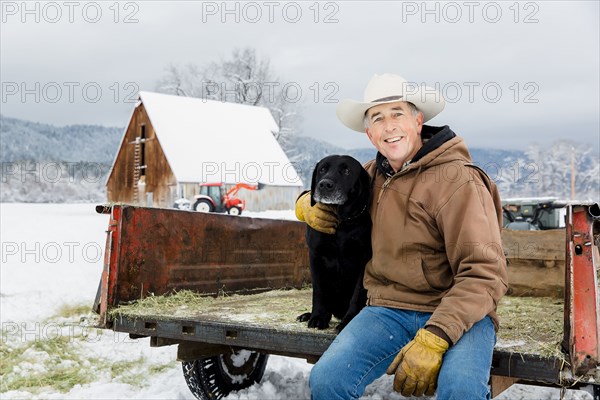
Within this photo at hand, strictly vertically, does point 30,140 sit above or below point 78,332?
above

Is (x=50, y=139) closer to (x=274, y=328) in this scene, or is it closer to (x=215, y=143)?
(x=215, y=143)

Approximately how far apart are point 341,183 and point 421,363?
3.52 feet

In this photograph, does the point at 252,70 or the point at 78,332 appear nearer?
the point at 78,332

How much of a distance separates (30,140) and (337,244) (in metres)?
87.6

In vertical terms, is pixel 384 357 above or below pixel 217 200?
below

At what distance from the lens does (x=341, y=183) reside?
2.91m

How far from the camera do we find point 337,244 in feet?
9.77

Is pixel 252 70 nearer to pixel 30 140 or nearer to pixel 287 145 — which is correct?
pixel 287 145

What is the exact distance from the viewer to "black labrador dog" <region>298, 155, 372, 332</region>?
2.90 metres

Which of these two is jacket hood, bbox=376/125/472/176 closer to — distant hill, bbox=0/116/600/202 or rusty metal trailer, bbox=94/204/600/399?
rusty metal trailer, bbox=94/204/600/399

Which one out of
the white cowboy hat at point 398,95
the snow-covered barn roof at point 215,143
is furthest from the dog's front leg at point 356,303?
the snow-covered barn roof at point 215,143

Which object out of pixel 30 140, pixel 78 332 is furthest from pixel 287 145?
pixel 30 140

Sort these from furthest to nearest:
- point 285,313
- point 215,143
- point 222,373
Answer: point 215,143
point 222,373
point 285,313

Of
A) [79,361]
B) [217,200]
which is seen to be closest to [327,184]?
[79,361]
